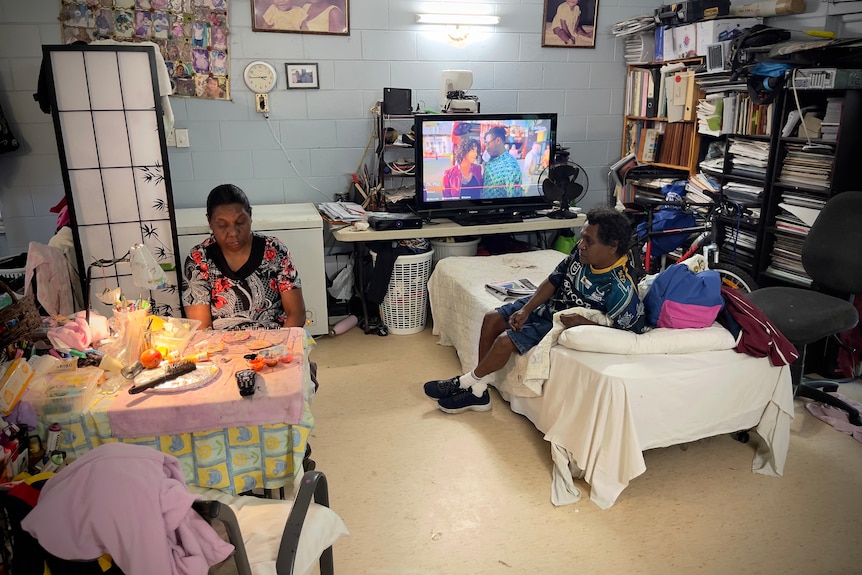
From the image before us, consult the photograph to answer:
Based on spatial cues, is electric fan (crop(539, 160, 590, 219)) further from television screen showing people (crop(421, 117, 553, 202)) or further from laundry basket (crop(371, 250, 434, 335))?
laundry basket (crop(371, 250, 434, 335))

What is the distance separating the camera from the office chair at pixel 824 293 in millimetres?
2803

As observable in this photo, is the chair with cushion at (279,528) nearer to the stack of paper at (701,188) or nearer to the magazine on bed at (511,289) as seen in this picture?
the magazine on bed at (511,289)

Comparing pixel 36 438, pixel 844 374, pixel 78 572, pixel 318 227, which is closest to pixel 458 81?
pixel 318 227

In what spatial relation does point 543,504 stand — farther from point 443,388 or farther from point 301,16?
point 301,16

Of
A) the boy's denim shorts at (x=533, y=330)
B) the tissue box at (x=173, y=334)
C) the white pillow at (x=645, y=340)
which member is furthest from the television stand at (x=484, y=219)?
the tissue box at (x=173, y=334)

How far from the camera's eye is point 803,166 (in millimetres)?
3369

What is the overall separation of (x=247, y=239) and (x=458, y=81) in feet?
7.15

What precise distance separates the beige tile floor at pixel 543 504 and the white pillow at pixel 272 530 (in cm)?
53

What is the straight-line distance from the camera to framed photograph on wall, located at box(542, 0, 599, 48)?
4.41 metres

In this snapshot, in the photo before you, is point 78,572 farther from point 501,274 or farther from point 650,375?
point 501,274

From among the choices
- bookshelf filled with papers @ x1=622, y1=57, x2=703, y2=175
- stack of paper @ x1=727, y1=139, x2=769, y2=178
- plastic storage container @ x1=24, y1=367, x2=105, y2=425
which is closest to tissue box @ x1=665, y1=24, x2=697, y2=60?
bookshelf filled with papers @ x1=622, y1=57, x2=703, y2=175

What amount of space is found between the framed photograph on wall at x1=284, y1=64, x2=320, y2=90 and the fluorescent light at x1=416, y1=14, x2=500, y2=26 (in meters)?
0.78

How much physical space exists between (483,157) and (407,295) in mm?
1017

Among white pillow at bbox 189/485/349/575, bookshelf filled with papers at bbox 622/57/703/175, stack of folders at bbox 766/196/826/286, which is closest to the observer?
white pillow at bbox 189/485/349/575
